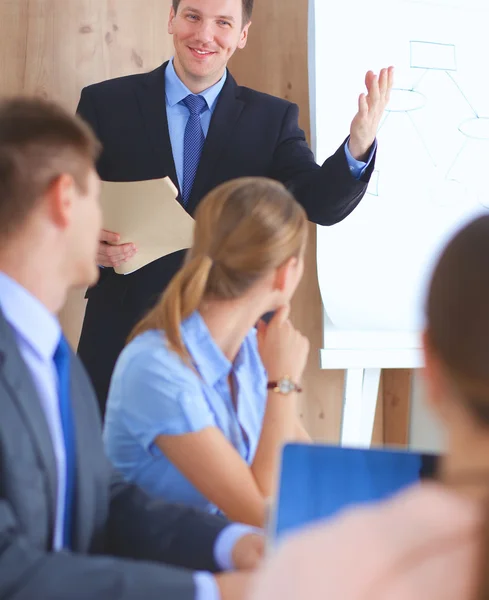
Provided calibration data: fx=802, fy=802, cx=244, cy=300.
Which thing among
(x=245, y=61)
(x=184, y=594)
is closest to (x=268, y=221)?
(x=184, y=594)

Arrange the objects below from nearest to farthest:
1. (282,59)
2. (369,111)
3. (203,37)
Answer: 1. (369,111)
2. (203,37)
3. (282,59)

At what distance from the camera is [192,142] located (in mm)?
Result: 2197

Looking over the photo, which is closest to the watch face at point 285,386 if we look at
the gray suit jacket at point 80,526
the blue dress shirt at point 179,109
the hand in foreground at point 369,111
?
the gray suit jacket at point 80,526

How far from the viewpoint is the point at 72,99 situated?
8.23 feet

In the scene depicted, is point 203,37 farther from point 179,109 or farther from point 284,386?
point 284,386

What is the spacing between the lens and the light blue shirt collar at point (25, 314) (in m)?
0.91

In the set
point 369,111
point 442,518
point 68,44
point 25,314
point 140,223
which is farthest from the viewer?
point 68,44

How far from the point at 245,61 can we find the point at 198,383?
1949 mm

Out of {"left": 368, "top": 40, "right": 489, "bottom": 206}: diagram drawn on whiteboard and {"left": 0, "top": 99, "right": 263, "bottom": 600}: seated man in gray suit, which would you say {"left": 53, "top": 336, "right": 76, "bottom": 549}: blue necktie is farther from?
{"left": 368, "top": 40, "right": 489, "bottom": 206}: diagram drawn on whiteboard

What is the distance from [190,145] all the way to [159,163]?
0.34 feet

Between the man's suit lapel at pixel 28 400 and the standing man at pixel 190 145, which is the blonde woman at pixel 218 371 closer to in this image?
the man's suit lapel at pixel 28 400

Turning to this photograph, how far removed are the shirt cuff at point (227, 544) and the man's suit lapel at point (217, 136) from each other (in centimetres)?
129

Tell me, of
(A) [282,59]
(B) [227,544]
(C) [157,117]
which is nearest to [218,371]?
(B) [227,544]

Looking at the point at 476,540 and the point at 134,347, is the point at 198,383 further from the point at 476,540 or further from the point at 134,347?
the point at 476,540
